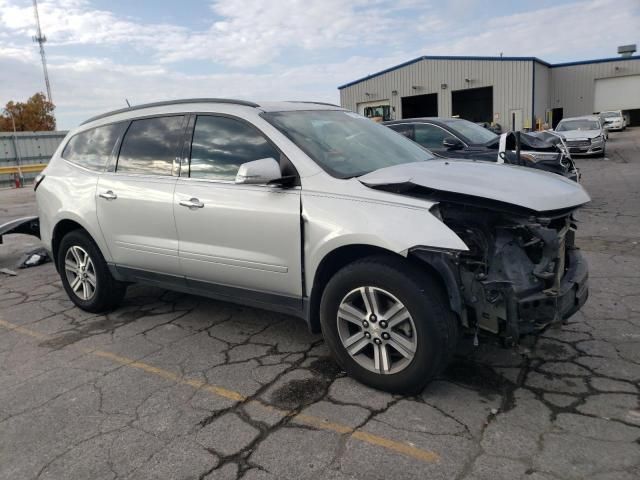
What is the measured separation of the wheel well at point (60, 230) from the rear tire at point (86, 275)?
0.25 feet

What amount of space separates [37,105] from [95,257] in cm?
5168

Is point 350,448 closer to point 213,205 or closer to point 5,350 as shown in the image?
point 213,205

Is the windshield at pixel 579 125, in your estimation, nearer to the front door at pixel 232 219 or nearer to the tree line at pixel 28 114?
the front door at pixel 232 219

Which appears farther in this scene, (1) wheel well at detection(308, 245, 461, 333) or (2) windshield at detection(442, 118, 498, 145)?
(2) windshield at detection(442, 118, 498, 145)

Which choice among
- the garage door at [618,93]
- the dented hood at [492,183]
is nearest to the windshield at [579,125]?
the dented hood at [492,183]

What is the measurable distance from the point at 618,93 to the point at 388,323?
44403 millimetres

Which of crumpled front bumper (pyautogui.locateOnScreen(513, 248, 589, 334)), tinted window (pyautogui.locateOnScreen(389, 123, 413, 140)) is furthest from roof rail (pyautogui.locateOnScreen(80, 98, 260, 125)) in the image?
tinted window (pyautogui.locateOnScreen(389, 123, 413, 140))

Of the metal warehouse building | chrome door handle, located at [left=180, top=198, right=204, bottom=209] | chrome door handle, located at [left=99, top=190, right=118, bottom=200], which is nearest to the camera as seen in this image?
chrome door handle, located at [left=180, top=198, right=204, bottom=209]

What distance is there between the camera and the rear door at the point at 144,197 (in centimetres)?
416

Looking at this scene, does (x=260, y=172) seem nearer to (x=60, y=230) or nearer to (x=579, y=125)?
(x=60, y=230)

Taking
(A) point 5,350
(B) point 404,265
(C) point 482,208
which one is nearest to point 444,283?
(B) point 404,265

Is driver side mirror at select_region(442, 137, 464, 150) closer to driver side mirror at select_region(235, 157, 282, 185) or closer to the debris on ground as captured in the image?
driver side mirror at select_region(235, 157, 282, 185)

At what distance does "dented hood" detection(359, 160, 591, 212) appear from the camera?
2967 millimetres

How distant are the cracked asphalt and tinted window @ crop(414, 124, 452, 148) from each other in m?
5.33
